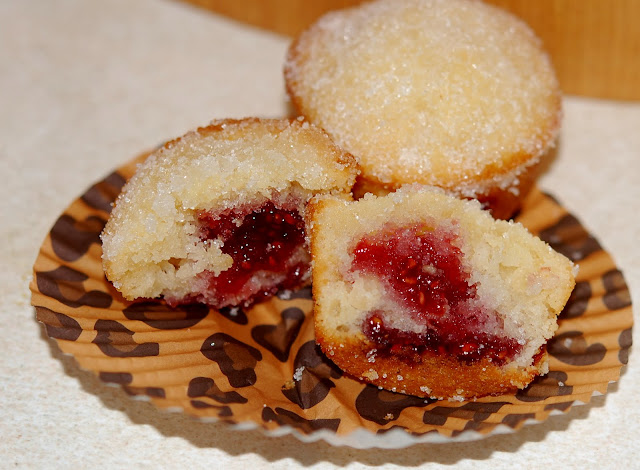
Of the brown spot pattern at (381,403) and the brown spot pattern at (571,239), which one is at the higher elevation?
the brown spot pattern at (571,239)

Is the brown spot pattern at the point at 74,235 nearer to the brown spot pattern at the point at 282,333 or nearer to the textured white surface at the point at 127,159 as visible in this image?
the textured white surface at the point at 127,159

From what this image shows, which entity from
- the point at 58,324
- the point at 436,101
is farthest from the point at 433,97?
the point at 58,324

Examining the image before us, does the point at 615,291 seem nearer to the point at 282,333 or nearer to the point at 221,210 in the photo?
the point at 282,333

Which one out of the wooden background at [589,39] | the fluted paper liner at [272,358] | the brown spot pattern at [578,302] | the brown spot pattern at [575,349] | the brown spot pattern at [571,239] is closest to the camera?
the fluted paper liner at [272,358]

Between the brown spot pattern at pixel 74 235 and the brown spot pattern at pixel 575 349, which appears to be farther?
the brown spot pattern at pixel 74 235

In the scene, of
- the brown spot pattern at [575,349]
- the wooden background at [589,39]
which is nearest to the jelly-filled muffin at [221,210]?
the brown spot pattern at [575,349]

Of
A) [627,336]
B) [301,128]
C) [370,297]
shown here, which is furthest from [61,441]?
[627,336]

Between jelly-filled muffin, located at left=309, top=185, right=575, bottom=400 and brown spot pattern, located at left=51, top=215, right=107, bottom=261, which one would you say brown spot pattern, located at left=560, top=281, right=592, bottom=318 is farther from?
brown spot pattern, located at left=51, top=215, right=107, bottom=261
